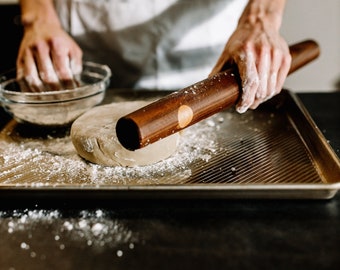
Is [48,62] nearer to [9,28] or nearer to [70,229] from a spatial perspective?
[70,229]

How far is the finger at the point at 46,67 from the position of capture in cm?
118

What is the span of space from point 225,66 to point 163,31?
19.9 inches

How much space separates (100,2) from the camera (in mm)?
1498

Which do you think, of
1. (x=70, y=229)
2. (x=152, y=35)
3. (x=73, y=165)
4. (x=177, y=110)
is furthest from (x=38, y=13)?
(x=70, y=229)

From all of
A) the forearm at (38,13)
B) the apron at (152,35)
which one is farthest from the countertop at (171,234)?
the apron at (152,35)

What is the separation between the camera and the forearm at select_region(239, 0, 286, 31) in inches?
44.5

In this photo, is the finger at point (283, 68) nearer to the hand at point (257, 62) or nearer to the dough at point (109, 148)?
the hand at point (257, 62)

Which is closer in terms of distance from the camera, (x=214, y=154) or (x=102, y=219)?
(x=102, y=219)

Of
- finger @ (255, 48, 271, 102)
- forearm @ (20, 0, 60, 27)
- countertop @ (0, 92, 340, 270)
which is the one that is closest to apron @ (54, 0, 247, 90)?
forearm @ (20, 0, 60, 27)

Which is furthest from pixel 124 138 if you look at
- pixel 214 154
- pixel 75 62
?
pixel 75 62

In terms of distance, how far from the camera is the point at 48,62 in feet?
3.90

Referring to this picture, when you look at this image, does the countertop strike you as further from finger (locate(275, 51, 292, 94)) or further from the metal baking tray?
finger (locate(275, 51, 292, 94))

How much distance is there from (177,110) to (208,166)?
0.50 feet

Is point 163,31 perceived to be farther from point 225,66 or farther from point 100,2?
point 225,66
